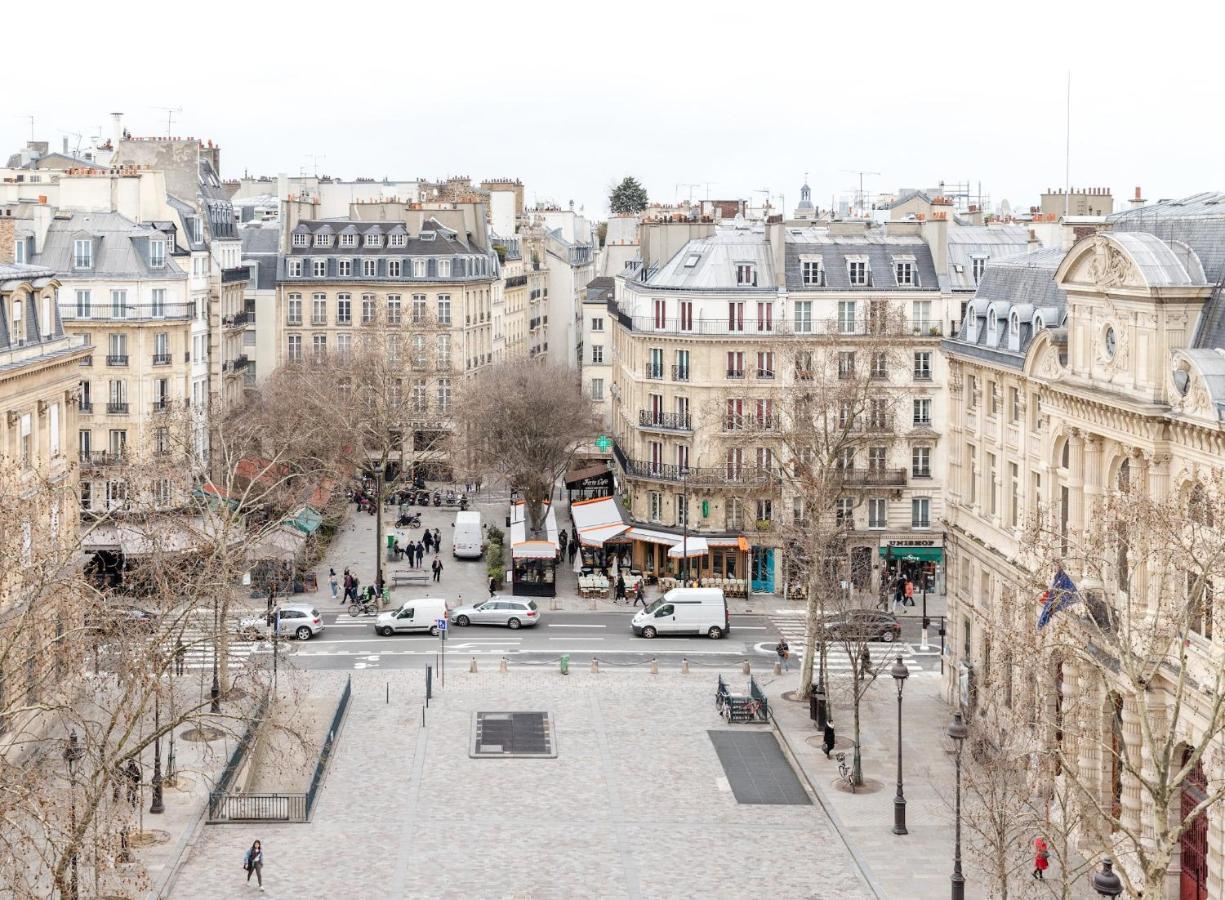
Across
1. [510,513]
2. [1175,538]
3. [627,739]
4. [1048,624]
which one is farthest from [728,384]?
[1175,538]

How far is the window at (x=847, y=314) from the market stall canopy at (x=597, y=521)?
39.0 feet

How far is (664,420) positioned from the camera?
73.7 m

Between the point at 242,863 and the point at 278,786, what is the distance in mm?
5753

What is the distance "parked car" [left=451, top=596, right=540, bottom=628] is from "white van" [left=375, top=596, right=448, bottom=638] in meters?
1.99

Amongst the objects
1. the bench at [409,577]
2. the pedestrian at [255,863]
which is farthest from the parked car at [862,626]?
the bench at [409,577]

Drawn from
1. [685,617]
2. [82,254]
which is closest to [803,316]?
[685,617]

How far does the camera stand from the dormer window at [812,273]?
2867 inches

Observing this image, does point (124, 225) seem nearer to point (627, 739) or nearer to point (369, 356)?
point (369, 356)

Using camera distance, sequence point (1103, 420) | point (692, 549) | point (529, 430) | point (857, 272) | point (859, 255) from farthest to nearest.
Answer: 1. point (529, 430)
2. point (859, 255)
3. point (857, 272)
4. point (692, 549)
5. point (1103, 420)

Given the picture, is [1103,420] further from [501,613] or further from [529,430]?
[529,430]

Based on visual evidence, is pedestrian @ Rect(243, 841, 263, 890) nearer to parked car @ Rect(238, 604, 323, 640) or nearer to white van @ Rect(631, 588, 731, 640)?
parked car @ Rect(238, 604, 323, 640)

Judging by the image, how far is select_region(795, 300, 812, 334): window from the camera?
72500mm

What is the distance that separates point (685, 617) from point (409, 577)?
47.7 feet

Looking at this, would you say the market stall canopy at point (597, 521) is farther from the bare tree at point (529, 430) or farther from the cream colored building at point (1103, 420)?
the cream colored building at point (1103, 420)
